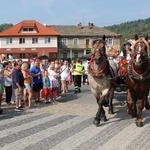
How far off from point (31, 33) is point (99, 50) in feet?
200

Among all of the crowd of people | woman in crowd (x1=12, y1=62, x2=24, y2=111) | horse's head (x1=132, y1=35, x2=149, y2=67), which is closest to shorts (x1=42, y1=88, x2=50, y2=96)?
the crowd of people

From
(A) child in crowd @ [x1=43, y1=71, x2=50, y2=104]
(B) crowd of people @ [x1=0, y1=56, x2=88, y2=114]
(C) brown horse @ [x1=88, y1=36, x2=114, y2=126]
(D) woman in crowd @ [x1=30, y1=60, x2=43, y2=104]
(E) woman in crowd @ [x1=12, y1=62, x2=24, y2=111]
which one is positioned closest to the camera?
(C) brown horse @ [x1=88, y1=36, x2=114, y2=126]

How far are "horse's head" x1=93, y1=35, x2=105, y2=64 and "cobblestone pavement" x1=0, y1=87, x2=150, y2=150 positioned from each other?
1709mm

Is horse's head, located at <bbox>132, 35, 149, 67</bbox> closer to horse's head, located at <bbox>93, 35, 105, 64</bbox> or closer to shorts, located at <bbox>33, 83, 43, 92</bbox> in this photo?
→ horse's head, located at <bbox>93, 35, 105, 64</bbox>

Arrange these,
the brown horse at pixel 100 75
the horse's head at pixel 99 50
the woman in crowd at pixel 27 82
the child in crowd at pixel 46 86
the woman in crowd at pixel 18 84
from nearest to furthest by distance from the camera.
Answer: the horse's head at pixel 99 50 < the brown horse at pixel 100 75 < the woman in crowd at pixel 18 84 < the woman in crowd at pixel 27 82 < the child in crowd at pixel 46 86

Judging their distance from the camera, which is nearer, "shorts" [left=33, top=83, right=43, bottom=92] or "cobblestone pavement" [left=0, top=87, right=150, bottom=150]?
"cobblestone pavement" [left=0, top=87, right=150, bottom=150]

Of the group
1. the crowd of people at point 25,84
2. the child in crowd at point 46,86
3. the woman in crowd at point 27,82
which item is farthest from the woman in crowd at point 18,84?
the child in crowd at point 46,86

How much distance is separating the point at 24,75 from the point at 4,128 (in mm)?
3590

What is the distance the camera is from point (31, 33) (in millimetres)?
67688

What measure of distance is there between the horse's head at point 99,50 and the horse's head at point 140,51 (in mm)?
794

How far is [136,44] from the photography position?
7.89m

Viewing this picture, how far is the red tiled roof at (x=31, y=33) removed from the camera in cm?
6719

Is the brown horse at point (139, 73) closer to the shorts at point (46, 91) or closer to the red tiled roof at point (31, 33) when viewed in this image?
the shorts at point (46, 91)

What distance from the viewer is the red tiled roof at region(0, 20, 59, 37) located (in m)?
67.2
